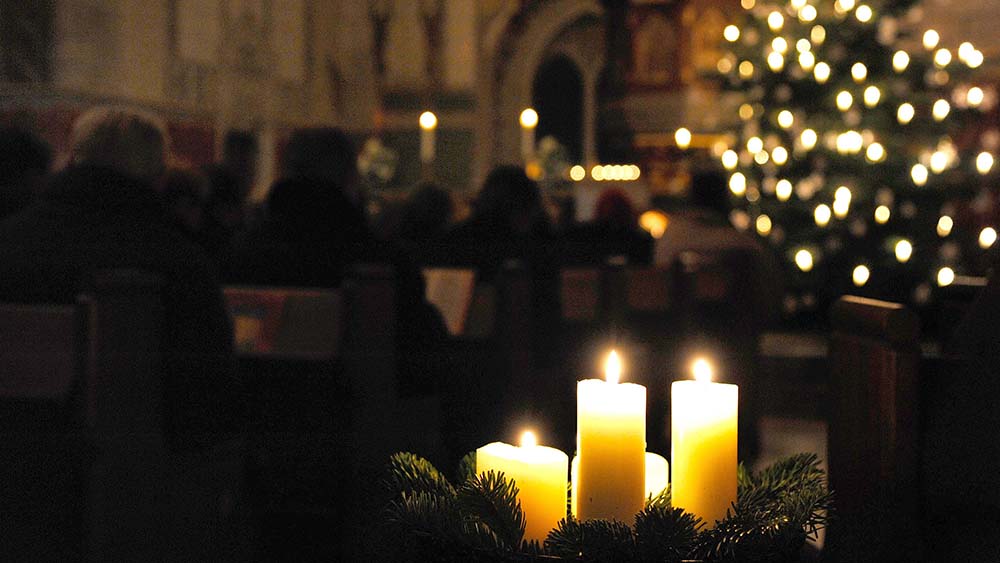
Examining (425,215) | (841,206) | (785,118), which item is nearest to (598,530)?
(425,215)

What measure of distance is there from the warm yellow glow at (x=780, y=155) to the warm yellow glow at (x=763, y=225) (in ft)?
1.16

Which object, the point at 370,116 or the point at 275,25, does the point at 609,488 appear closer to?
the point at 275,25

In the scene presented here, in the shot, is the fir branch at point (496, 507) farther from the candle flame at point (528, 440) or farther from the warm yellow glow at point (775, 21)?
the warm yellow glow at point (775, 21)

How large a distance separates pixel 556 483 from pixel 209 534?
5.18ft

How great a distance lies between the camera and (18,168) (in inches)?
116

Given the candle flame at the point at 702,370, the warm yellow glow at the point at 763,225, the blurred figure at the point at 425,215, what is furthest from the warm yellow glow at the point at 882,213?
the candle flame at the point at 702,370

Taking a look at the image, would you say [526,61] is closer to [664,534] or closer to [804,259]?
[804,259]

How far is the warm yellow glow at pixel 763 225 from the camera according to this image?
6953mm

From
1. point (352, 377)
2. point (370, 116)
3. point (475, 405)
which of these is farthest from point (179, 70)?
point (352, 377)

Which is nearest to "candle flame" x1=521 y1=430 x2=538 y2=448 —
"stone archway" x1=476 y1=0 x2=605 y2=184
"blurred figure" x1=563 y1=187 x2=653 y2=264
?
"blurred figure" x1=563 y1=187 x2=653 y2=264

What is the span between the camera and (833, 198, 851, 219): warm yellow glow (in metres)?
6.49

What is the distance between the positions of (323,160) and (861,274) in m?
4.60

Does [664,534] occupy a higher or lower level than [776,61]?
lower

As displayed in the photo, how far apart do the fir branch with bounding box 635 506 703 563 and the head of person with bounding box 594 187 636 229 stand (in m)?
→ 4.60
